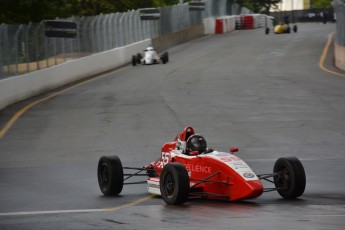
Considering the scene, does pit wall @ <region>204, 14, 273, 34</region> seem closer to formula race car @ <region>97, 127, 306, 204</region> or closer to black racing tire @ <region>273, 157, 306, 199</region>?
formula race car @ <region>97, 127, 306, 204</region>

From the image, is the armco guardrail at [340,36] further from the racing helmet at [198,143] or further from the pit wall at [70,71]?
the racing helmet at [198,143]

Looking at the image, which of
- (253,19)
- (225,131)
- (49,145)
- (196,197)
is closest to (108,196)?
(196,197)

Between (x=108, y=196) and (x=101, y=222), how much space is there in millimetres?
3511

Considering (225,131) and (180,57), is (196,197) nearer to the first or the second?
(225,131)

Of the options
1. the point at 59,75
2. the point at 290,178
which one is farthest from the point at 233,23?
the point at 290,178

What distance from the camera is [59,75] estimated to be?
3969 cm

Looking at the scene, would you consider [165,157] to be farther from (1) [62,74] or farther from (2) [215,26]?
(2) [215,26]

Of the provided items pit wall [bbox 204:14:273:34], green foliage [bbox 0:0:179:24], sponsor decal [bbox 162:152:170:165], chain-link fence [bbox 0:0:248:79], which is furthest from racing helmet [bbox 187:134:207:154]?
pit wall [bbox 204:14:273:34]

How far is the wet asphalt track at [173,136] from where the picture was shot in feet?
43.4

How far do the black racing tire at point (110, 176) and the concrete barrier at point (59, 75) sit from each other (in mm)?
15996

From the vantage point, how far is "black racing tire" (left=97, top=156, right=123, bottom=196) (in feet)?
51.6

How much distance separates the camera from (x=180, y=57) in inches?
2152

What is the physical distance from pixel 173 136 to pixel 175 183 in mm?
10533

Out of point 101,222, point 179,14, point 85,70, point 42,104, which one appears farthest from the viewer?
point 179,14
